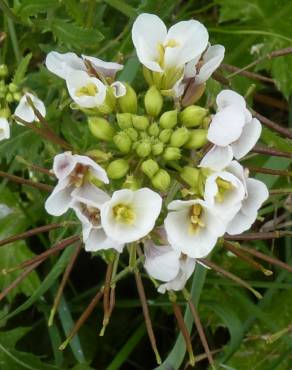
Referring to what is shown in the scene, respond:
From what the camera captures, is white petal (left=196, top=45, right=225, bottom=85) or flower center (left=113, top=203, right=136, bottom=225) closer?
flower center (left=113, top=203, right=136, bottom=225)

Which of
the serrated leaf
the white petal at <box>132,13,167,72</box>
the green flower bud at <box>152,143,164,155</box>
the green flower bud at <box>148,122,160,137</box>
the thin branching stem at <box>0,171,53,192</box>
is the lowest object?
the serrated leaf

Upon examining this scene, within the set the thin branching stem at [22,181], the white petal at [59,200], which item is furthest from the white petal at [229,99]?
the thin branching stem at [22,181]

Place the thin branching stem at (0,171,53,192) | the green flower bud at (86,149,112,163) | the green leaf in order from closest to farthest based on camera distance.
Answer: the green flower bud at (86,149,112,163)
the thin branching stem at (0,171,53,192)
the green leaf

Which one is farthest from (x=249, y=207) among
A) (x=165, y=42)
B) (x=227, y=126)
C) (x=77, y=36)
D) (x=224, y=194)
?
(x=77, y=36)

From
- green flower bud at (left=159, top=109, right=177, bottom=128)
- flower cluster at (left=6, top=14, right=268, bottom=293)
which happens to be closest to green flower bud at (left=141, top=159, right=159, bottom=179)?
flower cluster at (left=6, top=14, right=268, bottom=293)

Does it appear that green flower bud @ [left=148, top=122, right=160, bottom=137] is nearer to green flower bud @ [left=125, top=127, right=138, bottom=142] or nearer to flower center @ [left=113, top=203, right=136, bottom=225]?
green flower bud @ [left=125, top=127, right=138, bottom=142]

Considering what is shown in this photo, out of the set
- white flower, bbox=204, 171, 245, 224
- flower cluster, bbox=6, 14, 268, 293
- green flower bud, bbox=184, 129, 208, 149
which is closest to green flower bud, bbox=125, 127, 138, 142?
flower cluster, bbox=6, 14, 268, 293

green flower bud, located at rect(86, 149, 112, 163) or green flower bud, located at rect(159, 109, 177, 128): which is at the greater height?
green flower bud, located at rect(159, 109, 177, 128)

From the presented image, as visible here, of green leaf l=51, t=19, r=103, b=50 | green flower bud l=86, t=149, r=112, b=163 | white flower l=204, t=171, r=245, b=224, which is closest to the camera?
white flower l=204, t=171, r=245, b=224
